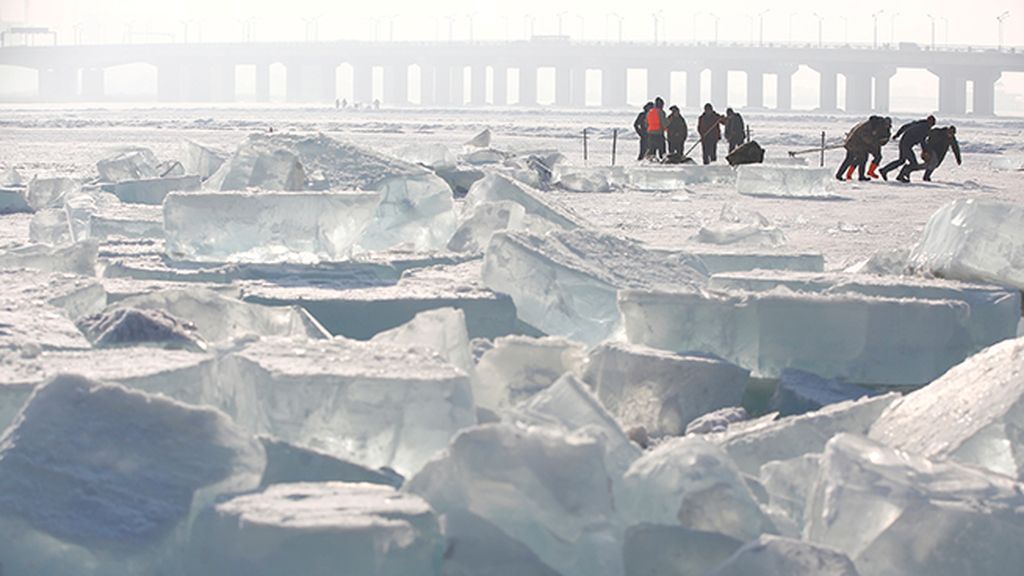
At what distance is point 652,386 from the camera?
353 centimetres

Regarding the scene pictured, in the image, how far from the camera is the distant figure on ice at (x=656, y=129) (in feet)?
64.6

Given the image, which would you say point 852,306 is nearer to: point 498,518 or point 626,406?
point 626,406

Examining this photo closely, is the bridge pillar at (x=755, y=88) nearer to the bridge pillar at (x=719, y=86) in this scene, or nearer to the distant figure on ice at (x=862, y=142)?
the bridge pillar at (x=719, y=86)

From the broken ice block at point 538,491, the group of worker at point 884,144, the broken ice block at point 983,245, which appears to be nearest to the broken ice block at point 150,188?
the broken ice block at point 983,245

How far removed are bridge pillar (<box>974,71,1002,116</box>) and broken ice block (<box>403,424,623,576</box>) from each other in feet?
317

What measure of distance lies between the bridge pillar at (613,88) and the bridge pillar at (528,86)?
538 centimetres

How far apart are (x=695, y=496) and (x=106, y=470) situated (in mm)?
1042

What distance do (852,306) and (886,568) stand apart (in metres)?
1.74

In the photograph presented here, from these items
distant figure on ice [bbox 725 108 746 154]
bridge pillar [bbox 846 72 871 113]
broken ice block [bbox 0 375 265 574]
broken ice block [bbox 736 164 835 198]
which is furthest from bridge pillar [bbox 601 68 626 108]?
broken ice block [bbox 0 375 265 574]

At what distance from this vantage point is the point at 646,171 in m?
15.1

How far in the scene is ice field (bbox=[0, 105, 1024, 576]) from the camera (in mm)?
2402

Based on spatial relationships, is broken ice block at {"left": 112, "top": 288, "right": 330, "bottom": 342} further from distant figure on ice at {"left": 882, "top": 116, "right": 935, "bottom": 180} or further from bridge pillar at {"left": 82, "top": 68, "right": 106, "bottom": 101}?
bridge pillar at {"left": 82, "top": 68, "right": 106, "bottom": 101}

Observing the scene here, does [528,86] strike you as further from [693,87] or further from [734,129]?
[734,129]

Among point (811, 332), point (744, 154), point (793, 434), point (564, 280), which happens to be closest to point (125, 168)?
point (564, 280)
